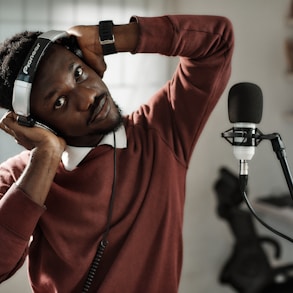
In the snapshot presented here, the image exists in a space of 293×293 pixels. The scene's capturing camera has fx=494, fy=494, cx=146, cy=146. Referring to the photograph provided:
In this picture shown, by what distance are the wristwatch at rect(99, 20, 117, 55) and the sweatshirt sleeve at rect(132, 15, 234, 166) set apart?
0.20ft

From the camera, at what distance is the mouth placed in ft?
3.67

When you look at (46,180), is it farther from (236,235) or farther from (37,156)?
(236,235)

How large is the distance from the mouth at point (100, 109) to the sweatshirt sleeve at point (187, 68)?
0.43ft

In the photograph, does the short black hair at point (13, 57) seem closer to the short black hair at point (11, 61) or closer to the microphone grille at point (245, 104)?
the short black hair at point (11, 61)

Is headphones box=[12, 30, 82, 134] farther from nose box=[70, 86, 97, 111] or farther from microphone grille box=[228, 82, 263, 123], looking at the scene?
microphone grille box=[228, 82, 263, 123]

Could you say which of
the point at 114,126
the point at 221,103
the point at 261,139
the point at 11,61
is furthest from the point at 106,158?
the point at 221,103

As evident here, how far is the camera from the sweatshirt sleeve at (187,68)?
1.12m

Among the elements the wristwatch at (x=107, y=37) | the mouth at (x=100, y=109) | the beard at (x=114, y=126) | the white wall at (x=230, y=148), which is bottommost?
the white wall at (x=230, y=148)

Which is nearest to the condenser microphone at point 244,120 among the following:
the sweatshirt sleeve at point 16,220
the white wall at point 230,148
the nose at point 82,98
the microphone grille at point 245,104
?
the microphone grille at point 245,104

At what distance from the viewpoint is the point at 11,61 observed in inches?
43.6

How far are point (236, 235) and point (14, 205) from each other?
1762 millimetres

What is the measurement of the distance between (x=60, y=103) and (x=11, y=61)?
0.47 ft

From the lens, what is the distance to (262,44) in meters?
2.75

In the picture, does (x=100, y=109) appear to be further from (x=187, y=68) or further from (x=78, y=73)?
(x=187, y=68)
